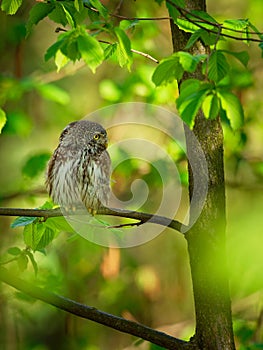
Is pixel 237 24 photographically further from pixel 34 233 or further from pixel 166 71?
pixel 34 233

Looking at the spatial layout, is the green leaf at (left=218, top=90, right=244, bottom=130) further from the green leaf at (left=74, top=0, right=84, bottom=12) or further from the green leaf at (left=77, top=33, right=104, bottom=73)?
the green leaf at (left=74, top=0, right=84, bottom=12)

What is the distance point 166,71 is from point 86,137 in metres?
1.18

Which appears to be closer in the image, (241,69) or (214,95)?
(214,95)

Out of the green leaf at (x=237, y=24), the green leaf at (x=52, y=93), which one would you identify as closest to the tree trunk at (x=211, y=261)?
the green leaf at (x=237, y=24)

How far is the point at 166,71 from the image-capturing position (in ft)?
6.04

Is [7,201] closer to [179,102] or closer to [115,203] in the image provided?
[115,203]

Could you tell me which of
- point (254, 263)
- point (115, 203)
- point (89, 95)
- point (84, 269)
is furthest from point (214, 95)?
point (89, 95)

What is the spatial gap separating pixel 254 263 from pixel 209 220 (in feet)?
4.24

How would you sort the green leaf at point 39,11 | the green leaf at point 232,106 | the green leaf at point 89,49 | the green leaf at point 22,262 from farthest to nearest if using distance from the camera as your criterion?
the green leaf at point 22,262 < the green leaf at point 39,11 < the green leaf at point 232,106 < the green leaf at point 89,49

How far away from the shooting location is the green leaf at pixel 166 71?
5.98 ft

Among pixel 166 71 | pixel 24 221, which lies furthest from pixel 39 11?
pixel 24 221

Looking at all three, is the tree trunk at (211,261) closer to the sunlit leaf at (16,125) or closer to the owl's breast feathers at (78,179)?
the owl's breast feathers at (78,179)

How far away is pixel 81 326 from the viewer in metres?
5.83

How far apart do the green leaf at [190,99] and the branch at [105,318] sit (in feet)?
2.15
